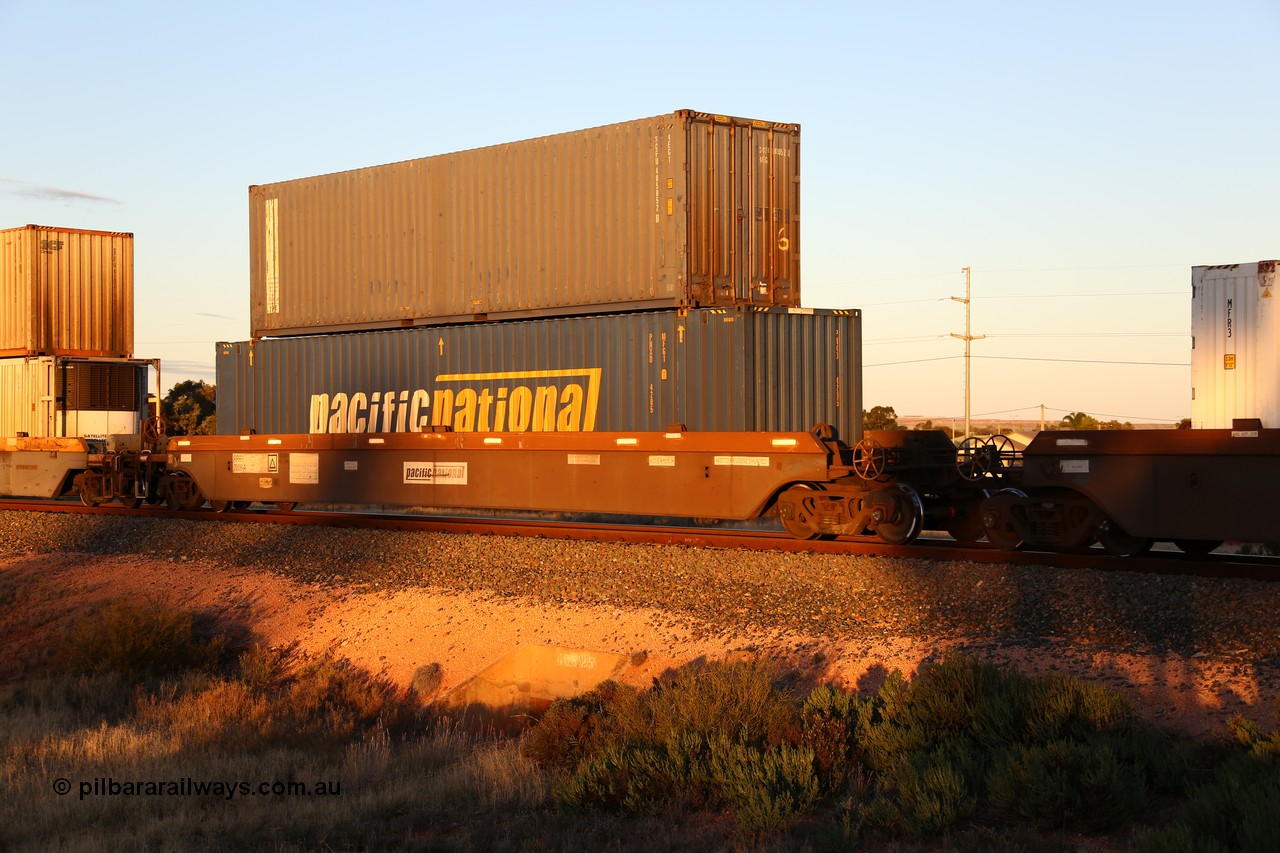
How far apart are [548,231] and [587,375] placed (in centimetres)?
241

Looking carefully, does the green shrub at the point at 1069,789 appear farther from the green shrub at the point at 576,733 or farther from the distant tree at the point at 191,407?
the distant tree at the point at 191,407

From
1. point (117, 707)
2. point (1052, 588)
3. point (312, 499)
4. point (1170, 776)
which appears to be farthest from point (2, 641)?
point (1170, 776)

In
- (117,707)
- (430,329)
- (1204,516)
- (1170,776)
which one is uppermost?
(430,329)

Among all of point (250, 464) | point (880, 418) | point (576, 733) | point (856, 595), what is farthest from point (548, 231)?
point (880, 418)

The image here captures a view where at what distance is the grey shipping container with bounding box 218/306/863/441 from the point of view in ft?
51.9

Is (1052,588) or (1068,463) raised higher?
(1068,463)

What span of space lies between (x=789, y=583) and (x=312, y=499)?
34.4ft

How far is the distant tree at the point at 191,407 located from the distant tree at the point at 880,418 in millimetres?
24429

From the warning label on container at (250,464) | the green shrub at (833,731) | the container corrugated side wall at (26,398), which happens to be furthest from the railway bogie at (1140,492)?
the container corrugated side wall at (26,398)

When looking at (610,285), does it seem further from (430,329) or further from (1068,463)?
(1068,463)

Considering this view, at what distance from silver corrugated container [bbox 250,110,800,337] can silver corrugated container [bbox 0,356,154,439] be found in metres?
6.30

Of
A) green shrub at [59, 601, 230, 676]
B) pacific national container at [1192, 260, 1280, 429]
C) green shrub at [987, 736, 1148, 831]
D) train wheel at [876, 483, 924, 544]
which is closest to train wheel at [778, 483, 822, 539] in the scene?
train wheel at [876, 483, 924, 544]

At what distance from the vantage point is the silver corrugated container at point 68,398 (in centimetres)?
2523

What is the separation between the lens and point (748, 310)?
620 inches
